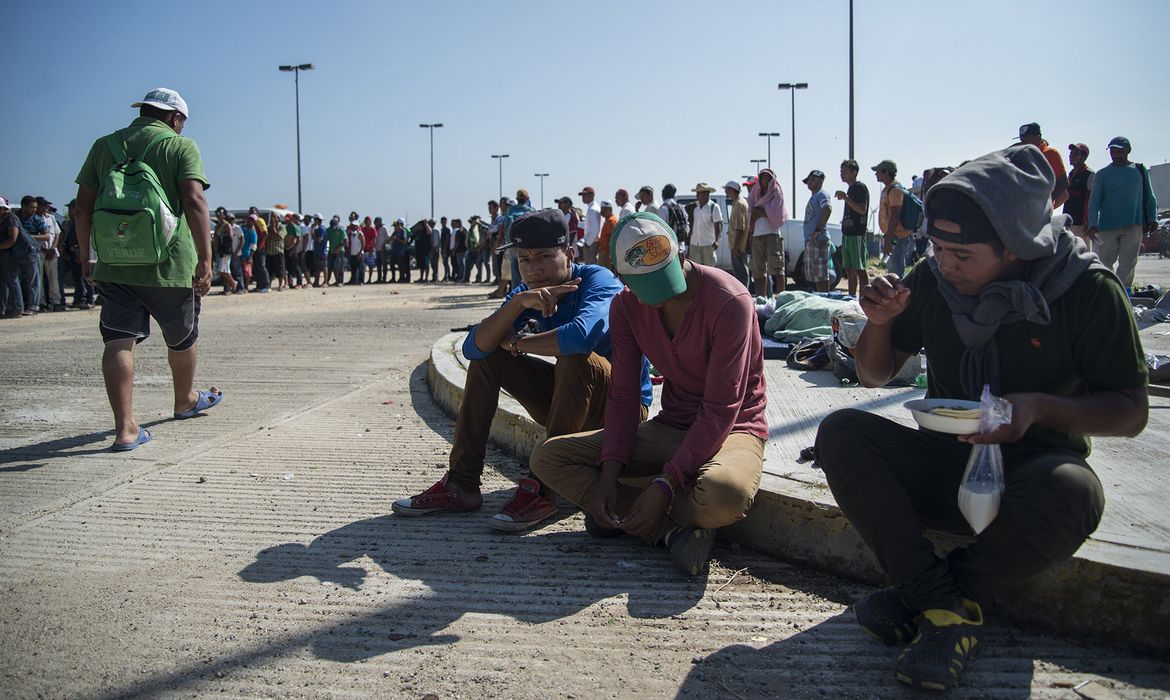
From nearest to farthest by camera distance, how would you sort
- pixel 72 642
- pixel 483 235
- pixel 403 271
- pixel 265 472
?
pixel 72 642 → pixel 265 472 → pixel 483 235 → pixel 403 271

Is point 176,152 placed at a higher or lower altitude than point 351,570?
higher

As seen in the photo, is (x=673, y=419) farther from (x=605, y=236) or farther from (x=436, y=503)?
(x=605, y=236)

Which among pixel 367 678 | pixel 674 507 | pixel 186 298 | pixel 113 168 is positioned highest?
pixel 113 168

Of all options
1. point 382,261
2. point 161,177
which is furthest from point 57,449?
point 382,261

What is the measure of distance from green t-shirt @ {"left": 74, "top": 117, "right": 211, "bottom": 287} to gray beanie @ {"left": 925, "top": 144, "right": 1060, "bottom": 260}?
175 inches

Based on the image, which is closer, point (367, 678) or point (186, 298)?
point (367, 678)

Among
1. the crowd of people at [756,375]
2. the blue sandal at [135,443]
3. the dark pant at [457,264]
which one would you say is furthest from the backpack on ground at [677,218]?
the dark pant at [457,264]

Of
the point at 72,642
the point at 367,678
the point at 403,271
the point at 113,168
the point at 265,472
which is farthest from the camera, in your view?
the point at 403,271

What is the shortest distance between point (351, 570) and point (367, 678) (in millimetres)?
871

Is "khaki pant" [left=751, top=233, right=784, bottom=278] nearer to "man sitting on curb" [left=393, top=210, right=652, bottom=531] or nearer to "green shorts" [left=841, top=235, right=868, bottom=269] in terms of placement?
"green shorts" [left=841, top=235, right=868, bottom=269]

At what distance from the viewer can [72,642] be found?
8.79 feet

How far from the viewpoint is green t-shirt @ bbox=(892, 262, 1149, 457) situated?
2.41 metres

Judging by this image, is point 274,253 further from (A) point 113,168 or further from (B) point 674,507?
(B) point 674,507

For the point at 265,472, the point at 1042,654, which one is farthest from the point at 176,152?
the point at 1042,654
